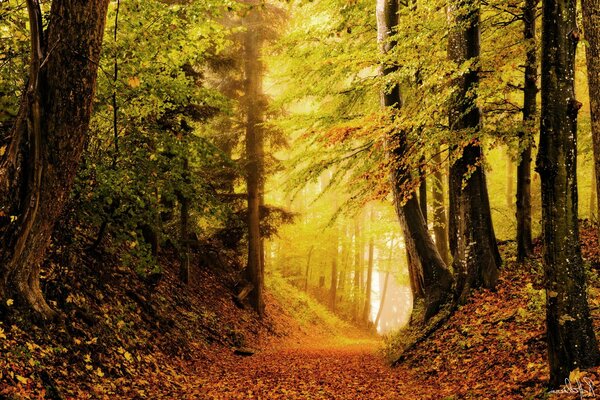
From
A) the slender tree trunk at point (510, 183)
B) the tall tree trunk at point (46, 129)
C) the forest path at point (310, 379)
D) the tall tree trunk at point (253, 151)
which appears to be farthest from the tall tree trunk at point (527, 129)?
the tall tree trunk at point (253, 151)

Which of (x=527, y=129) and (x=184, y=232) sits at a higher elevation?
(x=527, y=129)

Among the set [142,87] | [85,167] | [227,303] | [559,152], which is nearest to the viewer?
[559,152]

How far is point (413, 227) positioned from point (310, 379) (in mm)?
4175

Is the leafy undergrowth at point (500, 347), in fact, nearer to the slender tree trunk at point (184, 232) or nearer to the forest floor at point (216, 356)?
the forest floor at point (216, 356)

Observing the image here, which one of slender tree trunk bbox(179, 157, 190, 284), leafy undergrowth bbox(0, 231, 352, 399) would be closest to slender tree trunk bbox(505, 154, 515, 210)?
leafy undergrowth bbox(0, 231, 352, 399)

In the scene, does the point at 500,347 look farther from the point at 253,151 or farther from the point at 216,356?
the point at 253,151

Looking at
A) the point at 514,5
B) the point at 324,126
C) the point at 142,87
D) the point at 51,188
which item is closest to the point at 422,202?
the point at 324,126

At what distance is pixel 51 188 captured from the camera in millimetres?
4996

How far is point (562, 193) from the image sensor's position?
4.52m

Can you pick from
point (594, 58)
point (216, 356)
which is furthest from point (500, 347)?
point (216, 356)

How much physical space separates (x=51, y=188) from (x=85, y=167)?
1.92 meters

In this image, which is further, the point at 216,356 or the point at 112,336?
the point at 216,356

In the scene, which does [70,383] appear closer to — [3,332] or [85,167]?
[3,332]

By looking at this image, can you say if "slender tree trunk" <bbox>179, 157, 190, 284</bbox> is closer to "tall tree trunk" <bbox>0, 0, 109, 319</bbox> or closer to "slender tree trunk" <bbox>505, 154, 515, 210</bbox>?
"tall tree trunk" <bbox>0, 0, 109, 319</bbox>
